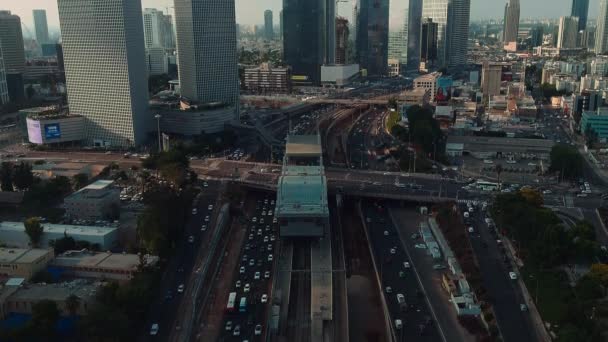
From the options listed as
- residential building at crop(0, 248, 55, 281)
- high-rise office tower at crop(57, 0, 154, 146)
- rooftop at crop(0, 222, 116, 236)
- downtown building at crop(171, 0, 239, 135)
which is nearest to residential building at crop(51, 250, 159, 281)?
residential building at crop(0, 248, 55, 281)

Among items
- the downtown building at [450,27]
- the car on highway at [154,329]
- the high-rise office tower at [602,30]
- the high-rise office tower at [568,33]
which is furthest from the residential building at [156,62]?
the high-rise office tower at [568,33]

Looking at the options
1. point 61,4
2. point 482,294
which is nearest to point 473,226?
point 482,294

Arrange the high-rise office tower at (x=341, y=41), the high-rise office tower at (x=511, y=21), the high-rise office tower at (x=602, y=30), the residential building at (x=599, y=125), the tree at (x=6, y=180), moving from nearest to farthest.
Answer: the tree at (x=6, y=180) < the residential building at (x=599, y=125) < the high-rise office tower at (x=341, y=41) < the high-rise office tower at (x=602, y=30) < the high-rise office tower at (x=511, y=21)

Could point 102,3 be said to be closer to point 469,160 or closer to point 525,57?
point 469,160

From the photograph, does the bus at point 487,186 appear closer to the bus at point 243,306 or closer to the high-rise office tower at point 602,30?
the bus at point 243,306

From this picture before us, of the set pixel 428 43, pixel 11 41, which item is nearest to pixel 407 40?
pixel 428 43

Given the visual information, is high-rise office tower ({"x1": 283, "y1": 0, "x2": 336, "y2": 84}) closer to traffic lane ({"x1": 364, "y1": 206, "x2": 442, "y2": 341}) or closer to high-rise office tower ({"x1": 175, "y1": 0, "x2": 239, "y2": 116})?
high-rise office tower ({"x1": 175, "y1": 0, "x2": 239, "y2": 116})
